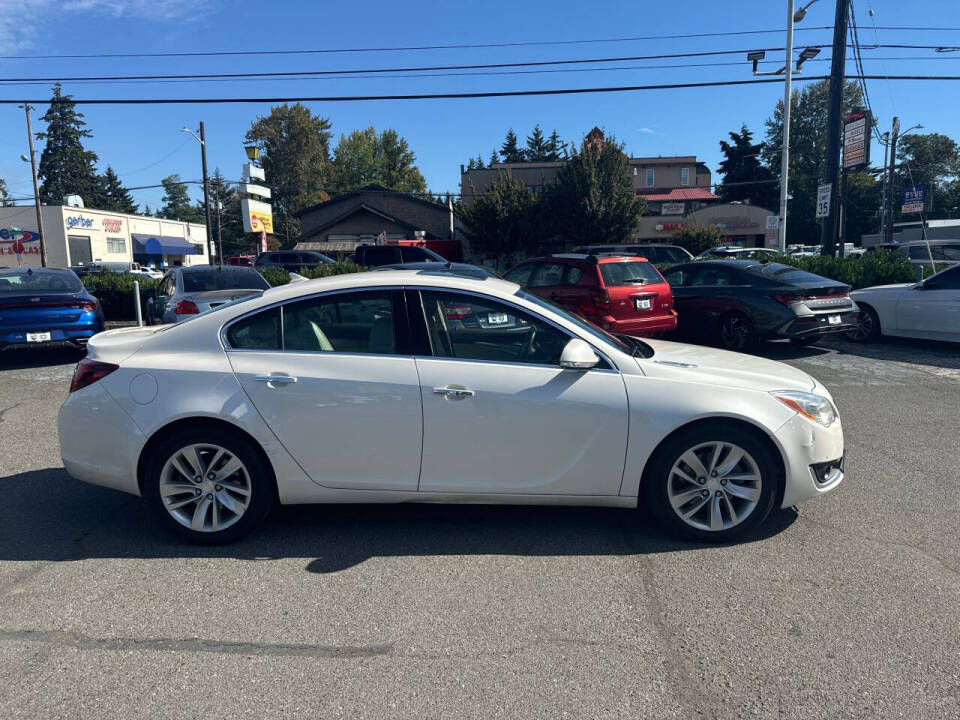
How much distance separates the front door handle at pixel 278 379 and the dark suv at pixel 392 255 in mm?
19743

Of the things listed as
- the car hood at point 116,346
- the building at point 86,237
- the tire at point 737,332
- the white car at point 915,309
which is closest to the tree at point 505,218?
the building at point 86,237

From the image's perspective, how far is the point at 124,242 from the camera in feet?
187

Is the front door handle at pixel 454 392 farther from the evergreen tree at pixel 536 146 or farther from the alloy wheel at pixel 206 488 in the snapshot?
the evergreen tree at pixel 536 146

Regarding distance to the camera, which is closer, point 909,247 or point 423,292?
point 423,292

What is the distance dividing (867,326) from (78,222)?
53.8 m

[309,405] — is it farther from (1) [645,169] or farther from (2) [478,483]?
(1) [645,169]

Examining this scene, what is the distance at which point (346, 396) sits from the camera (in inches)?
151

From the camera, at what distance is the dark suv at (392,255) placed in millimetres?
23703

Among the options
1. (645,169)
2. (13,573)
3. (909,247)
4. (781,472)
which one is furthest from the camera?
(645,169)

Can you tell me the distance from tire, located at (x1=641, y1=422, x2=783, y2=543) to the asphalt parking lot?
0.49 feet

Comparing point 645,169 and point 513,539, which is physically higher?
point 645,169

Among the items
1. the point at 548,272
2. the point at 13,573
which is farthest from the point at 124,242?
the point at 13,573

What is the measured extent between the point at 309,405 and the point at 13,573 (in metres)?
1.80

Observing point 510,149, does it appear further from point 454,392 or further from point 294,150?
point 454,392
